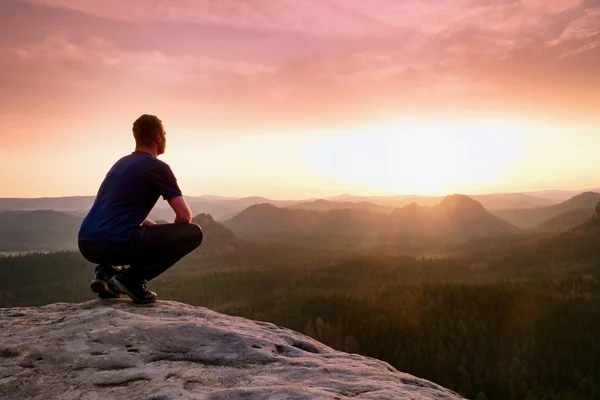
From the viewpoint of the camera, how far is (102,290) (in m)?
5.36

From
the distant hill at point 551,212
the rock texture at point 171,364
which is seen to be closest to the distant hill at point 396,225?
A: the distant hill at point 551,212

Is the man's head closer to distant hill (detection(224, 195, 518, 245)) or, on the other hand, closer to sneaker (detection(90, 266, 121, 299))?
sneaker (detection(90, 266, 121, 299))

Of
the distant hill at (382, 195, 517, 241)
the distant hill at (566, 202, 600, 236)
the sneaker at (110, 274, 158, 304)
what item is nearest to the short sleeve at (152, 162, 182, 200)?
the sneaker at (110, 274, 158, 304)

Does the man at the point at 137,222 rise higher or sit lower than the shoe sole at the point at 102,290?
higher

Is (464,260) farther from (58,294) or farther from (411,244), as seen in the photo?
(58,294)

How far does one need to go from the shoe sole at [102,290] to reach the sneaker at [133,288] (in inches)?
7.3

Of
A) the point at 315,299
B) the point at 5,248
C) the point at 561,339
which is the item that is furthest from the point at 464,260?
the point at 5,248

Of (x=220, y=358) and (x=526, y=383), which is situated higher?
(x=220, y=358)

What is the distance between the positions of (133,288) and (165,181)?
4.48ft

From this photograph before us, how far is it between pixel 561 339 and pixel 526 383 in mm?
1709

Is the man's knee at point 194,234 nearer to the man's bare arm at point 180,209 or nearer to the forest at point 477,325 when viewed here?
the man's bare arm at point 180,209

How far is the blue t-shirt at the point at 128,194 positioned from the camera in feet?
16.3

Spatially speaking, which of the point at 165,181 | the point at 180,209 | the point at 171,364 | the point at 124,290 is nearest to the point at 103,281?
the point at 124,290

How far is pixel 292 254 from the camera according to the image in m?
32.8
